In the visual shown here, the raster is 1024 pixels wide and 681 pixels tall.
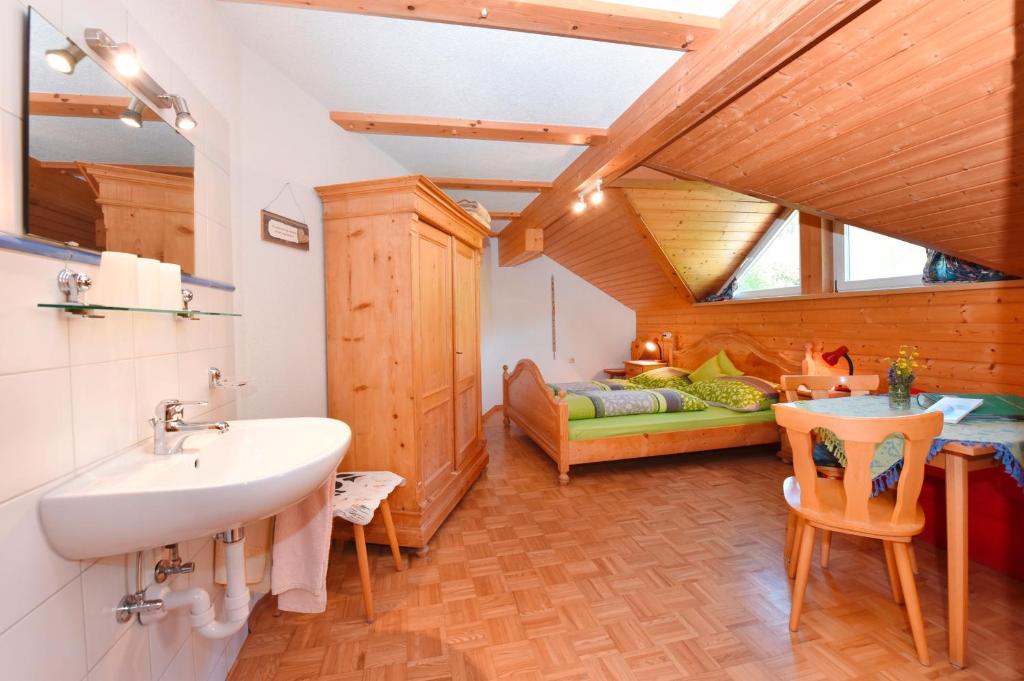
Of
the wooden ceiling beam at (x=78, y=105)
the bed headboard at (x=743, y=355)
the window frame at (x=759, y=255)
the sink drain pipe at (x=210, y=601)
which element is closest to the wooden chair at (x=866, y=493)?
the sink drain pipe at (x=210, y=601)

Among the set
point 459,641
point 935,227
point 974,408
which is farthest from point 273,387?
point 935,227

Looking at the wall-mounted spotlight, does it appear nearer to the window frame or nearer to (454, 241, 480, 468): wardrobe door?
(454, 241, 480, 468): wardrobe door

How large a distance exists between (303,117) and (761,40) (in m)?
2.17

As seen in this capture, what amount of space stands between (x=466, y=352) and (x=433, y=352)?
0.64 metres

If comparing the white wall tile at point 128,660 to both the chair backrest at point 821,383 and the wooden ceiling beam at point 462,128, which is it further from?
the chair backrest at point 821,383

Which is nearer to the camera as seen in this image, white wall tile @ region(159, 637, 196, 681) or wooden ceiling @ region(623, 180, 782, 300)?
white wall tile @ region(159, 637, 196, 681)

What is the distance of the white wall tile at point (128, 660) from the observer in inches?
39.8

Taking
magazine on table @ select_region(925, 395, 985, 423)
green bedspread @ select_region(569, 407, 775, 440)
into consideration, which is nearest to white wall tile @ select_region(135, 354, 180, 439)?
green bedspread @ select_region(569, 407, 775, 440)

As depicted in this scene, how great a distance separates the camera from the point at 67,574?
922mm

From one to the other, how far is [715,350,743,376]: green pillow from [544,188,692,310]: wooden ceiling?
88 centimetres

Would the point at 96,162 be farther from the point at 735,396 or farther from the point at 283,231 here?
the point at 735,396

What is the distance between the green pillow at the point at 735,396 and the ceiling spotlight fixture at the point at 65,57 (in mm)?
4343

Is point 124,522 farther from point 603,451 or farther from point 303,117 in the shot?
point 603,451

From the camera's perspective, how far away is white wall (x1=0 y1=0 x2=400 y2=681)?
832mm
